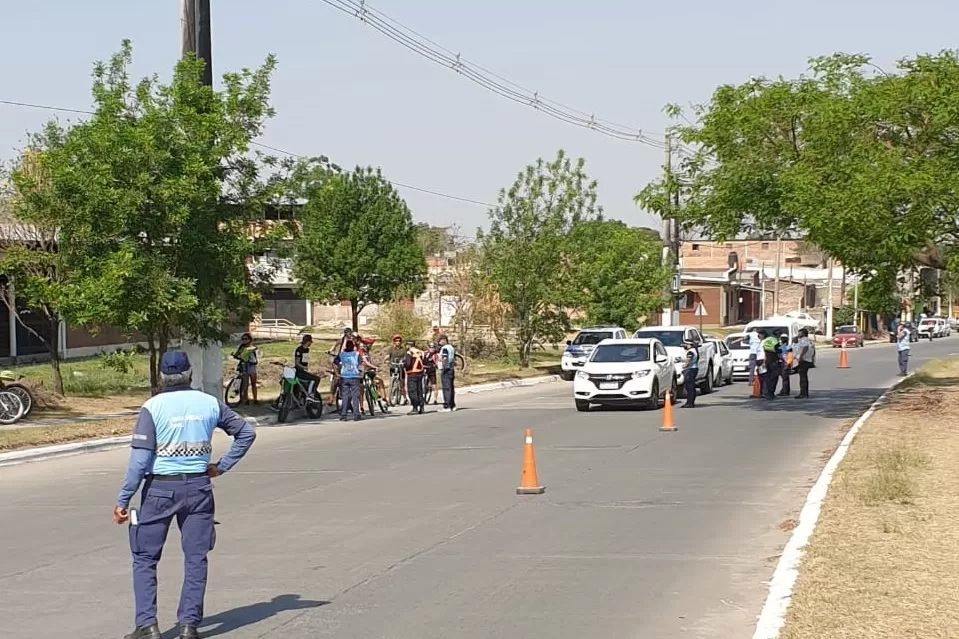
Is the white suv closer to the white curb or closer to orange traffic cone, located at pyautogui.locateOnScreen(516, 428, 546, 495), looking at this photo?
the white curb

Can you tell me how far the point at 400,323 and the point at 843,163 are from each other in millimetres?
26654

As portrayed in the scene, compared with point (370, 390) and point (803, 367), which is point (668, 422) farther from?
point (803, 367)

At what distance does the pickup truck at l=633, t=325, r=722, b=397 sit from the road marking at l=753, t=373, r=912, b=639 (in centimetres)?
1733

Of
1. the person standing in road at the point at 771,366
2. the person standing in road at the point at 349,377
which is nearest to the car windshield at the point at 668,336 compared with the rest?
the person standing in road at the point at 771,366

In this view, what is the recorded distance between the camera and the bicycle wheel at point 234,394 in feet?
91.1

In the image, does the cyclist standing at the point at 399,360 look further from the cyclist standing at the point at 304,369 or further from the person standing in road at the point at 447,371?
the cyclist standing at the point at 304,369

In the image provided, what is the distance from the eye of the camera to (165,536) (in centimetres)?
731

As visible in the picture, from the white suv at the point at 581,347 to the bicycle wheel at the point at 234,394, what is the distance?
48.5 ft

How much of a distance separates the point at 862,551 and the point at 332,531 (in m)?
4.79

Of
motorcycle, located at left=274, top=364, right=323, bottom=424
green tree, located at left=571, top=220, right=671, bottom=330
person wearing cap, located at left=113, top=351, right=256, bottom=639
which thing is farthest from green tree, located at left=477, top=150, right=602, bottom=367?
person wearing cap, located at left=113, top=351, right=256, bottom=639

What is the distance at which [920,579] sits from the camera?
8539mm

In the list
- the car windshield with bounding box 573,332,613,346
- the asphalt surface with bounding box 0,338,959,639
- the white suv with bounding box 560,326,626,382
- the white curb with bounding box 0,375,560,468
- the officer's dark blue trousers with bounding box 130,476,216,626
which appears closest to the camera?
the officer's dark blue trousers with bounding box 130,476,216,626

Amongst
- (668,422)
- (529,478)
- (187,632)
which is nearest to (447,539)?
(529,478)

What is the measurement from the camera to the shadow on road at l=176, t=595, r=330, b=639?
25.7 ft
